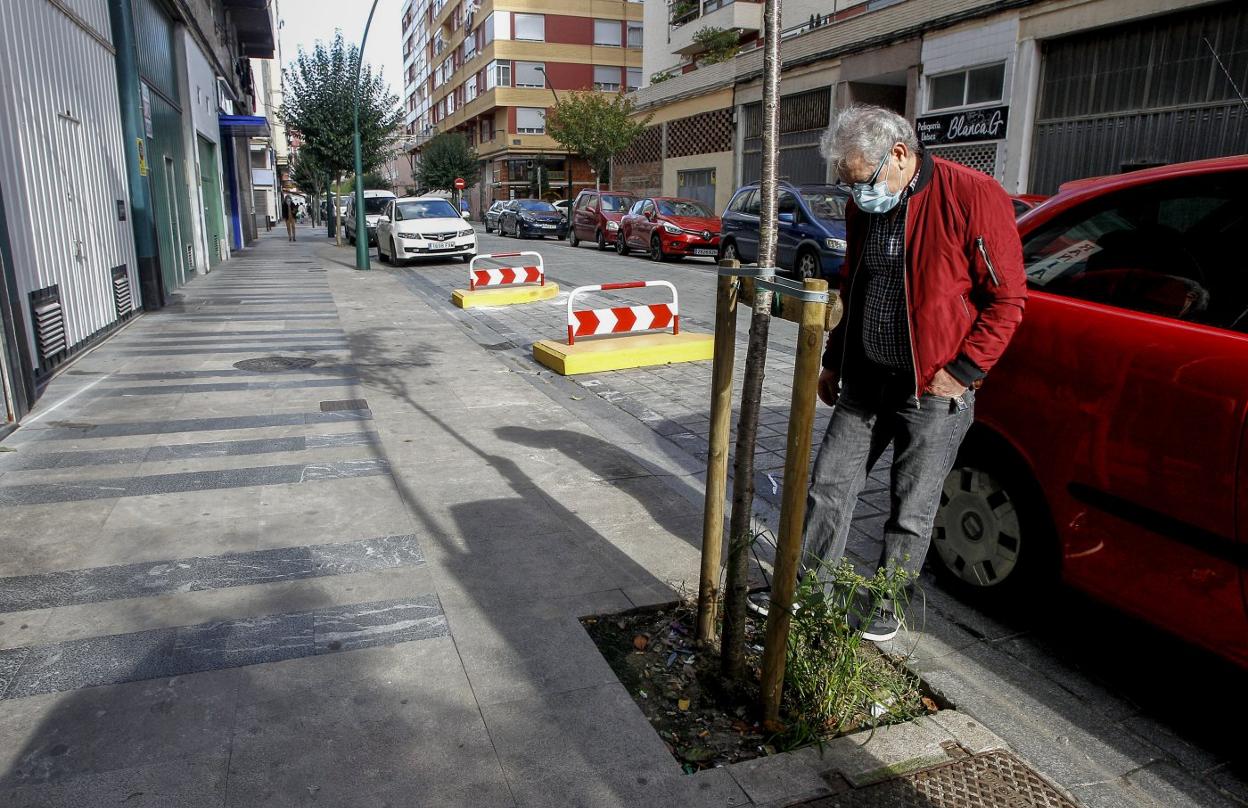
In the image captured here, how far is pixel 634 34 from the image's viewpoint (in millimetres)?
58219

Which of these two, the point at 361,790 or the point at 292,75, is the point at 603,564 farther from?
the point at 292,75

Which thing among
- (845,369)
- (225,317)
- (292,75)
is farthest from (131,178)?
(292,75)

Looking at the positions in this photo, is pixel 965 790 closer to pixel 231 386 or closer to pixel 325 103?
pixel 231 386

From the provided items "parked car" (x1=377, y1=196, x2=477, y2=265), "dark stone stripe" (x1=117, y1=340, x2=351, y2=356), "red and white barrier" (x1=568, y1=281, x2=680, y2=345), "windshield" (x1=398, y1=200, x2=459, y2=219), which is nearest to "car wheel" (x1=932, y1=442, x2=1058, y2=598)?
"red and white barrier" (x1=568, y1=281, x2=680, y2=345)

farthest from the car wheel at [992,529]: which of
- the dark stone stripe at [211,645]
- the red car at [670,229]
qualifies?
the red car at [670,229]

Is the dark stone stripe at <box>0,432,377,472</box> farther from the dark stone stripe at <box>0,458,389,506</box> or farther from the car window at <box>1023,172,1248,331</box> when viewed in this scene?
the car window at <box>1023,172,1248,331</box>

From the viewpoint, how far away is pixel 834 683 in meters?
2.67

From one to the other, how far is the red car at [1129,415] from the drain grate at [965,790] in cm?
69

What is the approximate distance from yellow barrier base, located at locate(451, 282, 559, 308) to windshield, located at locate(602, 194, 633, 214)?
1254cm

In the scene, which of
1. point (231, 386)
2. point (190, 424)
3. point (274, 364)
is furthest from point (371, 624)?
point (274, 364)

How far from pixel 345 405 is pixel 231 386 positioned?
1.39 m

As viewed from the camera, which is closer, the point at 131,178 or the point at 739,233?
the point at 131,178

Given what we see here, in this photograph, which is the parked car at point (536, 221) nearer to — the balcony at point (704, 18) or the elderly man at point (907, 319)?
the balcony at point (704, 18)

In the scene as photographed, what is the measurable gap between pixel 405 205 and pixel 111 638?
18.9m
